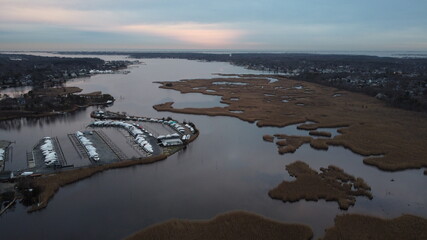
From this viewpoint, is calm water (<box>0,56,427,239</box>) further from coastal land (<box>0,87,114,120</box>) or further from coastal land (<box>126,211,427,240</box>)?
coastal land (<box>0,87,114,120</box>)

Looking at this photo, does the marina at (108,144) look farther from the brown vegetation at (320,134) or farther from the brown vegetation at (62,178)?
the brown vegetation at (320,134)

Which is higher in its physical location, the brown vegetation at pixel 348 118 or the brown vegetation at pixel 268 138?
the brown vegetation at pixel 348 118

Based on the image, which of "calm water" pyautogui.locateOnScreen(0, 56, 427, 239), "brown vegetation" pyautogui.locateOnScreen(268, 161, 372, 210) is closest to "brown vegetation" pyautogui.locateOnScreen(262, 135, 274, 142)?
"calm water" pyautogui.locateOnScreen(0, 56, 427, 239)

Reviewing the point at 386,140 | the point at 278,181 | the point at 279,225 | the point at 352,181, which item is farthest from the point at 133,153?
the point at 386,140

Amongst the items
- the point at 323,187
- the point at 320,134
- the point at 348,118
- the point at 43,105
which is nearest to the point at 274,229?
the point at 323,187

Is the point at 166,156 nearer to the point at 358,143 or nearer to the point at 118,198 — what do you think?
the point at 118,198

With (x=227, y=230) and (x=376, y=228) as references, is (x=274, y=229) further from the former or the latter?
(x=376, y=228)

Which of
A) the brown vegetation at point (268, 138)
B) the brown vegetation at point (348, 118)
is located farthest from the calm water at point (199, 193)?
the brown vegetation at point (348, 118)
